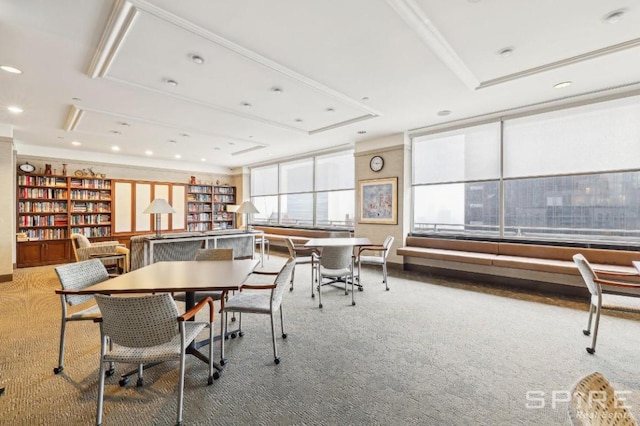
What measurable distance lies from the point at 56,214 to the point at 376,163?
7699 mm

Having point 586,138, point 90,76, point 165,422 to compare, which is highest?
point 90,76

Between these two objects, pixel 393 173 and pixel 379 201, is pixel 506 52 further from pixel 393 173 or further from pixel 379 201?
pixel 379 201

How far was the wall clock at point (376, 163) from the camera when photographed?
6287 mm

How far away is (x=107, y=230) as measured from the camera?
7.71 metres

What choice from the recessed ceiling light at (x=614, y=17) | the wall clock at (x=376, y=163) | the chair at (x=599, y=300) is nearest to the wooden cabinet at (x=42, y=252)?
the wall clock at (x=376, y=163)

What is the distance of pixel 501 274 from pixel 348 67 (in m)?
4.12

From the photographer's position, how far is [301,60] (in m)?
3.07

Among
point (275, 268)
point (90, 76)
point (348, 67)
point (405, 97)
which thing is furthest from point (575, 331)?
point (90, 76)

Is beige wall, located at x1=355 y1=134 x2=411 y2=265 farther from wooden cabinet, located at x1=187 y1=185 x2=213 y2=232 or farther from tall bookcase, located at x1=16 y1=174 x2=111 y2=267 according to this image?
tall bookcase, located at x1=16 y1=174 x2=111 y2=267

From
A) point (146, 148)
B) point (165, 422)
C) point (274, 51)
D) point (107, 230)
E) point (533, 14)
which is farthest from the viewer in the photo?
point (107, 230)

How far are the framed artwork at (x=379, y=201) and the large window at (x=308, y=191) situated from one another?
0.67 m

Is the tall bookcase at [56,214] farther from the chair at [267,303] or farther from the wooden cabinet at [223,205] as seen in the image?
the chair at [267,303]

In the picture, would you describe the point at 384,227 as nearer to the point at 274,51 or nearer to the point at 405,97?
the point at 405,97

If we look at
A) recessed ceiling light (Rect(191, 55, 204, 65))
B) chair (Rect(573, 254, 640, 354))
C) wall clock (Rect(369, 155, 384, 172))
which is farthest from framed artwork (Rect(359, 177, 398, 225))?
recessed ceiling light (Rect(191, 55, 204, 65))
